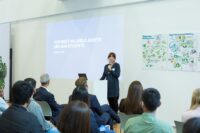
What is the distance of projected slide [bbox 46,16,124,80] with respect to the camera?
6.56 meters

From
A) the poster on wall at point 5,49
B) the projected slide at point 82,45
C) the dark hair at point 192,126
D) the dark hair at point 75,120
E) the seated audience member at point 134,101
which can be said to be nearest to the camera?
the dark hair at point 192,126

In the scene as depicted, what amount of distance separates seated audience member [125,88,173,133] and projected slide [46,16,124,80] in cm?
417

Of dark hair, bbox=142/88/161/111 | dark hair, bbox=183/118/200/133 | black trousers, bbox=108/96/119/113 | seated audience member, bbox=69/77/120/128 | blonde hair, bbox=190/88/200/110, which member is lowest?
black trousers, bbox=108/96/119/113

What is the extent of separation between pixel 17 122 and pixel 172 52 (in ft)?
13.0

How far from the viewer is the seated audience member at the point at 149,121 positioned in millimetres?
2104

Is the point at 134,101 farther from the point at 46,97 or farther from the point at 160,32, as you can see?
the point at 160,32

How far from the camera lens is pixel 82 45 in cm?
734

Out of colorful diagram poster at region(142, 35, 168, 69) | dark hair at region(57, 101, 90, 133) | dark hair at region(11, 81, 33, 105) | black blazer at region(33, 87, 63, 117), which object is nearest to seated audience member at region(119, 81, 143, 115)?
black blazer at region(33, 87, 63, 117)

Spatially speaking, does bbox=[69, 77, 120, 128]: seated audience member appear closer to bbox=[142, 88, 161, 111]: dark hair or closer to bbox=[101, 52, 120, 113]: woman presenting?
bbox=[142, 88, 161, 111]: dark hair

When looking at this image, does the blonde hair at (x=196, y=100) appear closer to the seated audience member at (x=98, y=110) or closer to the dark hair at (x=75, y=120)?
the seated audience member at (x=98, y=110)

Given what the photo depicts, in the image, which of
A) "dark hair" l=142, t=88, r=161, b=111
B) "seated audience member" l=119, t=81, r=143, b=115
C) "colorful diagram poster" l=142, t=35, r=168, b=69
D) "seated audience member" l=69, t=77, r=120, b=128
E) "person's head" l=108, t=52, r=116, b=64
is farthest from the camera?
"person's head" l=108, t=52, r=116, b=64

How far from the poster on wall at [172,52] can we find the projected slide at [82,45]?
2.37ft

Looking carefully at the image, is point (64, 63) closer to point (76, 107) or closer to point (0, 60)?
point (0, 60)

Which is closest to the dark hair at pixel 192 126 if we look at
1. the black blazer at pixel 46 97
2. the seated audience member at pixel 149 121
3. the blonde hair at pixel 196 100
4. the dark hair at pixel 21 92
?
the seated audience member at pixel 149 121
